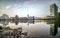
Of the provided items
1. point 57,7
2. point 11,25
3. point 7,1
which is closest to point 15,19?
point 11,25

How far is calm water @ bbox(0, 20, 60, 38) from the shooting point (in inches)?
117

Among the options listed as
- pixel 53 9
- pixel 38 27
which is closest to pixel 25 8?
pixel 38 27

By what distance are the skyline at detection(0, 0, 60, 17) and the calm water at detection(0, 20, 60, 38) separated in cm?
16

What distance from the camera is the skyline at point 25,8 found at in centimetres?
299

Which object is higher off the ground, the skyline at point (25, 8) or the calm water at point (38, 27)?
the skyline at point (25, 8)

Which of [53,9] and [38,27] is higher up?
[53,9]

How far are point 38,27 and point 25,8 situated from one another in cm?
47

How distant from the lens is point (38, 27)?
2.97 metres

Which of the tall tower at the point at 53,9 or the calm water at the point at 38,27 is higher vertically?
the tall tower at the point at 53,9

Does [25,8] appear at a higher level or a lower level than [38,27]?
higher

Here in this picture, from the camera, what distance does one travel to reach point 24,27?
9.79 ft

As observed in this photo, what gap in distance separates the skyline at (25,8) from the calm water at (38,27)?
0.54 feet

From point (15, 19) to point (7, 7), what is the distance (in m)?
0.30

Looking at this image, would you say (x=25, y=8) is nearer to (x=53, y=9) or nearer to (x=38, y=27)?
(x=38, y=27)
